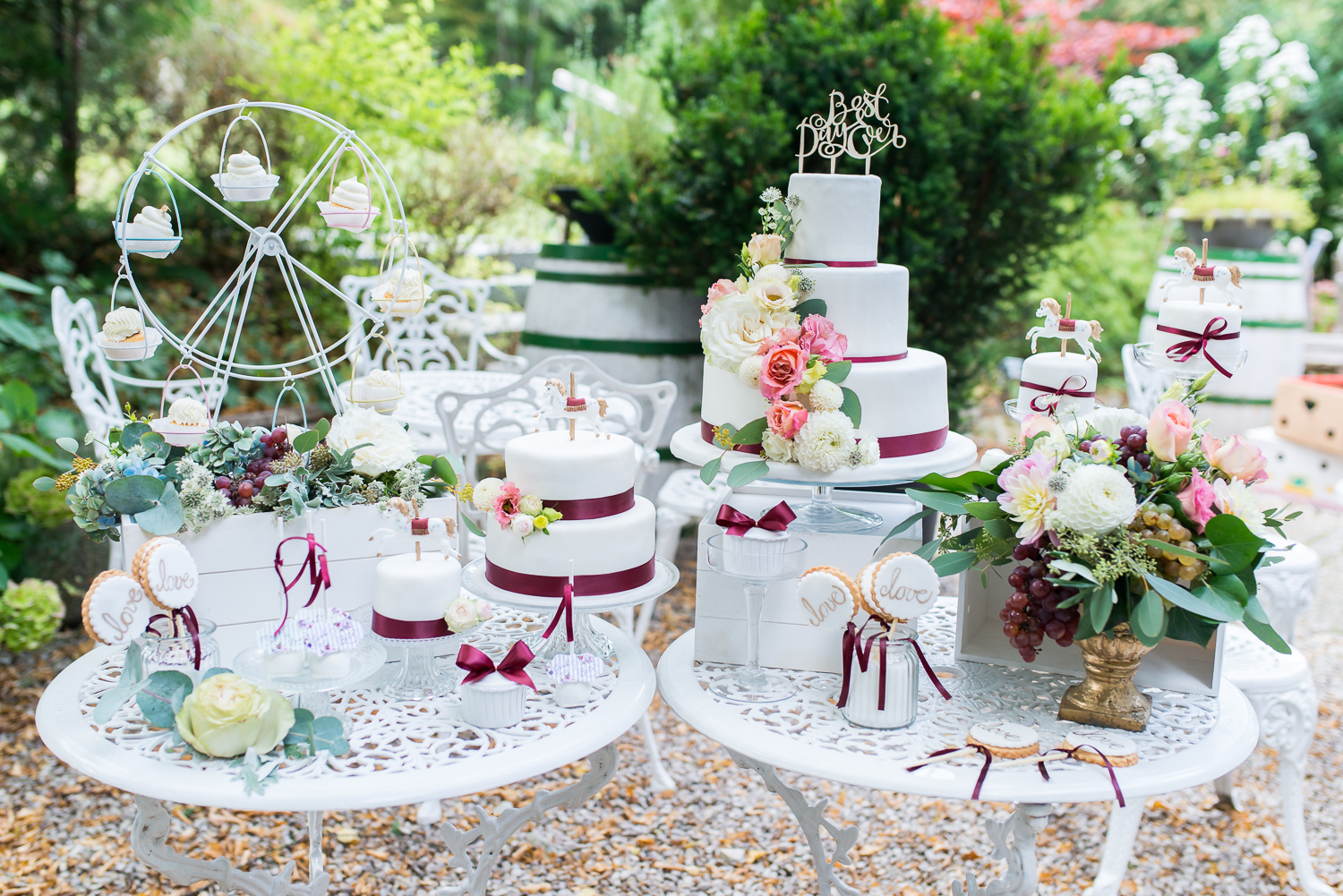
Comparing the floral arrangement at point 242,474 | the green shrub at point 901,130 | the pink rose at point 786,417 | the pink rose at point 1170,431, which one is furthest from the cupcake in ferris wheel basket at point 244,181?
the green shrub at point 901,130

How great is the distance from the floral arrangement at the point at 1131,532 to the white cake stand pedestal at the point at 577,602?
1.67 feet

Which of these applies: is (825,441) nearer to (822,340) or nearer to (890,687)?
(822,340)

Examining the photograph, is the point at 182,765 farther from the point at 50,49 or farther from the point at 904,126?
the point at 50,49

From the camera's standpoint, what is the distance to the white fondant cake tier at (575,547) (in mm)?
1705

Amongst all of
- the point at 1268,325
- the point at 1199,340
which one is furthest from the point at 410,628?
→ the point at 1268,325

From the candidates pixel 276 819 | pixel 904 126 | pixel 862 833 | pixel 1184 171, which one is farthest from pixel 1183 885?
pixel 1184 171

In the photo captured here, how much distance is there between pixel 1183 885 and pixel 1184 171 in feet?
23.0

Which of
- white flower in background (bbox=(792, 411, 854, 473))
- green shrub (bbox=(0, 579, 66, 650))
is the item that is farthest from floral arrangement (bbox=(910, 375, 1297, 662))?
green shrub (bbox=(0, 579, 66, 650))

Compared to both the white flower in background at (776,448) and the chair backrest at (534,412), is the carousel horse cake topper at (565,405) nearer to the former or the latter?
the white flower in background at (776,448)

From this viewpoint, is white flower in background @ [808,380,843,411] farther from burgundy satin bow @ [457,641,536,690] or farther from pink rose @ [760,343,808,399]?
burgundy satin bow @ [457,641,536,690]

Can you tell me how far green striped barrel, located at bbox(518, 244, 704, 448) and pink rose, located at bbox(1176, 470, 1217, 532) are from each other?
2694 millimetres

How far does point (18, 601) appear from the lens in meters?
3.30

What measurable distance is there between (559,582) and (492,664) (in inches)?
7.3

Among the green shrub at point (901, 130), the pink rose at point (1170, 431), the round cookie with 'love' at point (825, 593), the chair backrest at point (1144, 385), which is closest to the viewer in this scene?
the pink rose at point (1170, 431)
